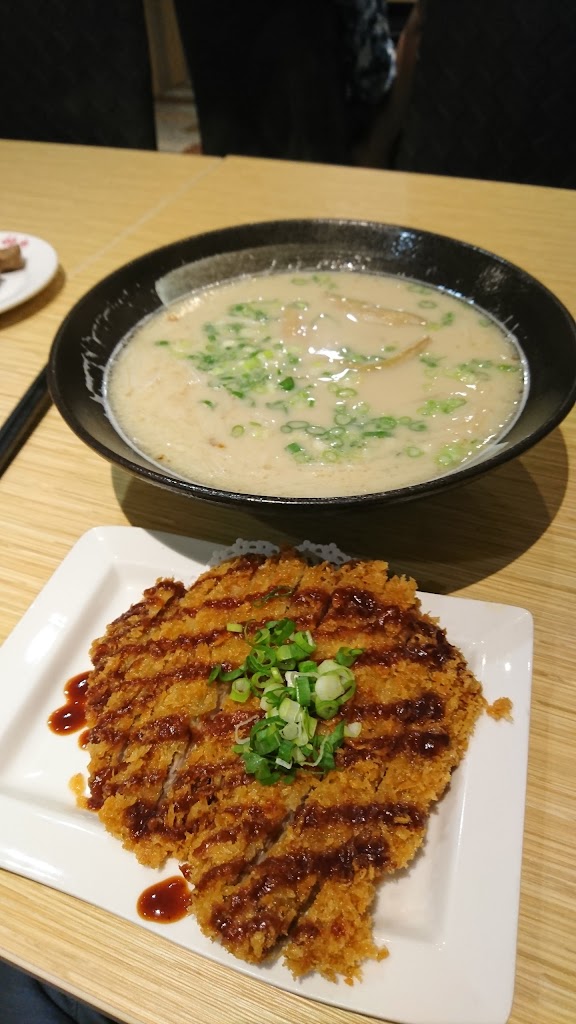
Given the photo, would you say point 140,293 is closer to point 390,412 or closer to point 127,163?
point 390,412

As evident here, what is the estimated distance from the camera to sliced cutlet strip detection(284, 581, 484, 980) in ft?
2.42

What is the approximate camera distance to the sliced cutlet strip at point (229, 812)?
795 mm

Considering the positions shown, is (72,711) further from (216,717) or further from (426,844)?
(426,844)

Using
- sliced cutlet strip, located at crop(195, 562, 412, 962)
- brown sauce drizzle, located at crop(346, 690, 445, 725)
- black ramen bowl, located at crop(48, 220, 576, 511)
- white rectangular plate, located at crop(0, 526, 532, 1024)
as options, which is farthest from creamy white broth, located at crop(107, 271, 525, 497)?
sliced cutlet strip, located at crop(195, 562, 412, 962)

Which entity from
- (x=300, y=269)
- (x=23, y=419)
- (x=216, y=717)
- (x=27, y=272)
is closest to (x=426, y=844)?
(x=216, y=717)

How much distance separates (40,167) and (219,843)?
109 inches

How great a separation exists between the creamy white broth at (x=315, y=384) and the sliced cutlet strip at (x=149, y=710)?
10.7 inches

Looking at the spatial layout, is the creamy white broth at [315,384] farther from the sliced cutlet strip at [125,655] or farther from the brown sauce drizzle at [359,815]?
the brown sauce drizzle at [359,815]

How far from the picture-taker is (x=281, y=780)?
857mm

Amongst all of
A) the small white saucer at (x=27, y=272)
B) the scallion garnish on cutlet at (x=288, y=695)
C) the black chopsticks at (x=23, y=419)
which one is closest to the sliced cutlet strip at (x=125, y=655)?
the scallion garnish on cutlet at (x=288, y=695)

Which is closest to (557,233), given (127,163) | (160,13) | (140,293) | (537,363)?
(537,363)

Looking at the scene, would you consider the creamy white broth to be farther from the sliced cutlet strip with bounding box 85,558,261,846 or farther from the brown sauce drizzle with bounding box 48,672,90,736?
the brown sauce drizzle with bounding box 48,672,90,736

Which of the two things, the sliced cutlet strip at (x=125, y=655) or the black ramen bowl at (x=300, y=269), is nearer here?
the sliced cutlet strip at (x=125, y=655)

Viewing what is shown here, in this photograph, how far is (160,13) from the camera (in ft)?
23.2
